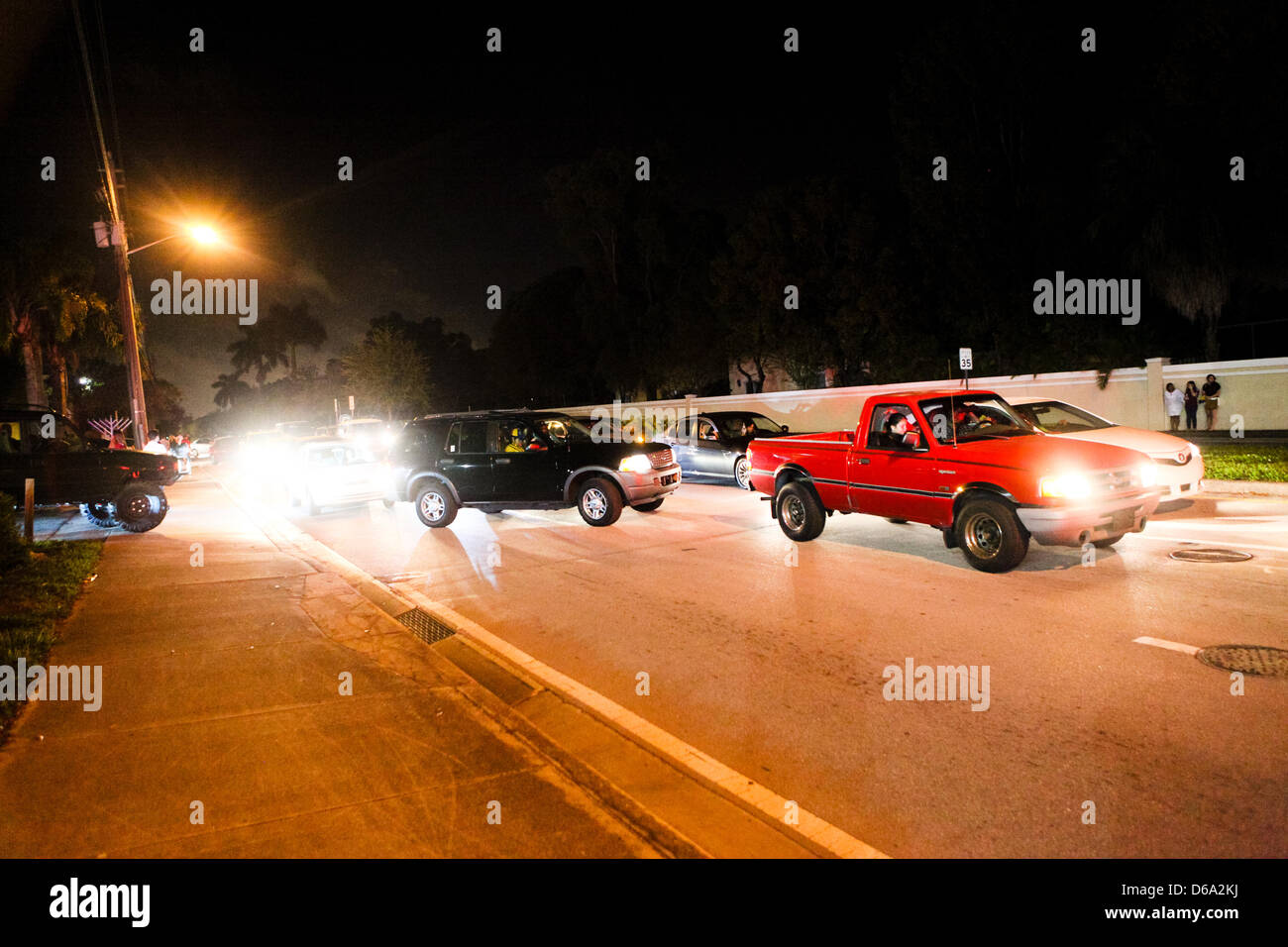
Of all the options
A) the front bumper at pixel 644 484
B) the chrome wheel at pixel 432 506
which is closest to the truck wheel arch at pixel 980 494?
the front bumper at pixel 644 484

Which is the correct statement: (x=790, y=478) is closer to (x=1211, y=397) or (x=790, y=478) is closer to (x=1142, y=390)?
(x=1211, y=397)

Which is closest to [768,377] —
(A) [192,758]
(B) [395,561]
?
(B) [395,561]

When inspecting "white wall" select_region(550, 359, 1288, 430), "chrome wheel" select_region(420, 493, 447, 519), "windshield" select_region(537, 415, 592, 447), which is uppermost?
"white wall" select_region(550, 359, 1288, 430)

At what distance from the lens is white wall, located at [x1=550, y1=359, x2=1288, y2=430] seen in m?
20.7

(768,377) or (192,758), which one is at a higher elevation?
(768,377)

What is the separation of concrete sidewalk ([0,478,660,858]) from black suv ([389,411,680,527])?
222 inches

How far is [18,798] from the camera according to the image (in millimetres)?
4008

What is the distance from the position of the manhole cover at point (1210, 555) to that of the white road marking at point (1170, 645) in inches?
121

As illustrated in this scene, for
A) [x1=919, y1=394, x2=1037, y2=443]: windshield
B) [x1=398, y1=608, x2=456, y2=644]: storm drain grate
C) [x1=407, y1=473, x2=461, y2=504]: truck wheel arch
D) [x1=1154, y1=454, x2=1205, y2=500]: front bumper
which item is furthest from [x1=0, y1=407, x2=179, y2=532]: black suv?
[x1=1154, y1=454, x2=1205, y2=500]: front bumper

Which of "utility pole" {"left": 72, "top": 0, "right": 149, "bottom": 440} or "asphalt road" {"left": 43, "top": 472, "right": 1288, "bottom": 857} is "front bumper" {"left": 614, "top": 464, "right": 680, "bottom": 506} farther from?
"utility pole" {"left": 72, "top": 0, "right": 149, "bottom": 440}

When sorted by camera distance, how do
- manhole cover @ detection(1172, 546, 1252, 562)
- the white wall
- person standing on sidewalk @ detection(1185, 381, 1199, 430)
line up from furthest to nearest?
person standing on sidewalk @ detection(1185, 381, 1199, 430) < the white wall < manhole cover @ detection(1172, 546, 1252, 562)
